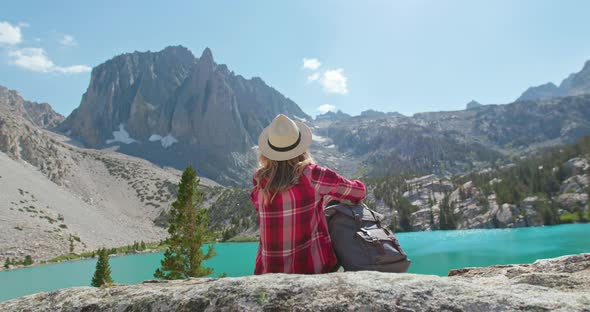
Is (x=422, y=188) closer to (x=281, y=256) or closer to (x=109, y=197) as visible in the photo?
(x=109, y=197)

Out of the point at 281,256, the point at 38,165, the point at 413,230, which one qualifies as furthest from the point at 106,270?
the point at 38,165

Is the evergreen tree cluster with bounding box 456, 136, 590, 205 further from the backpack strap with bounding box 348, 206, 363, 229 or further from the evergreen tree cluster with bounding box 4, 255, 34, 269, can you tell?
the backpack strap with bounding box 348, 206, 363, 229

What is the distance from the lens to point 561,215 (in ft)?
316

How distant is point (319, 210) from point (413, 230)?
388 feet

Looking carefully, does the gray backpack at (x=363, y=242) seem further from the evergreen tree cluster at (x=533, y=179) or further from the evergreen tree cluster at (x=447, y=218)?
the evergreen tree cluster at (x=533, y=179)

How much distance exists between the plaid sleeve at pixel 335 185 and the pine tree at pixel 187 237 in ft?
84.1

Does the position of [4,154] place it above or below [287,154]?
above

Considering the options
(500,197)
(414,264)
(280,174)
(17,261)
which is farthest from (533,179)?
(280,174)

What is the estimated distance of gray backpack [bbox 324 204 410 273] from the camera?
3.60m

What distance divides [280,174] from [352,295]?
2005mm

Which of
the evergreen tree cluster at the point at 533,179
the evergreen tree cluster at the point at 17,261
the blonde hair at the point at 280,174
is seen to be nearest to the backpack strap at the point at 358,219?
the blonde hair at the point at 280,174

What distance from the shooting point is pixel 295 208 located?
13.0ft

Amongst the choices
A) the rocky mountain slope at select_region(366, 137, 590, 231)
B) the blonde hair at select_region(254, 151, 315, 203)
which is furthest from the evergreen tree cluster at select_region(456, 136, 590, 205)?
the blonde hair at select_region(254, 151, 315, 203)

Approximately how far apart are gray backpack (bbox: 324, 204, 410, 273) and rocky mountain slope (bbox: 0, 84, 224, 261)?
81.4 m
